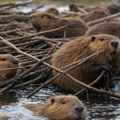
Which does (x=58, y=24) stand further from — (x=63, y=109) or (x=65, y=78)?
(x=63, y=109)

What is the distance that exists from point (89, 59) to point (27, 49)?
2.08m

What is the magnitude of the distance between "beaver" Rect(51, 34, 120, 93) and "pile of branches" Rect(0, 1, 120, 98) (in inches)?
6.3

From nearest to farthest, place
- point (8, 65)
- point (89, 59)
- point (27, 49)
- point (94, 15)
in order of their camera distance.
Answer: point (89, 59) < point (8, 65) < point (27, 49) < point (94, 15)

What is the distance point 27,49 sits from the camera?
1030 centimetres

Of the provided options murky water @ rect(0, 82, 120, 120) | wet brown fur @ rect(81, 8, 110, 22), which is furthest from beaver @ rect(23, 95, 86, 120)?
wet brown fur @ rect(81, 8, 110, 22)

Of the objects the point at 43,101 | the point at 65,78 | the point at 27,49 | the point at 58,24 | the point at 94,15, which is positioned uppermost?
the point at 58,24

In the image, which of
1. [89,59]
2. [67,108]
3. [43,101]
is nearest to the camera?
[67,108]

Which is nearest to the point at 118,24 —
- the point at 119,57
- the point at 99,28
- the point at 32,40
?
the point at 99,28

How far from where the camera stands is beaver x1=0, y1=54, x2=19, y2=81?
853 cm

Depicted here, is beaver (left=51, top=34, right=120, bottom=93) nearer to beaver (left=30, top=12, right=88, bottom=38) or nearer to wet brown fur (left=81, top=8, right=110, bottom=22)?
beaver (left=30, top=12, right=88, bottom=38)

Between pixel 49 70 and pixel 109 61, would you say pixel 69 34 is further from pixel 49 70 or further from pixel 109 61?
pixel 109 61

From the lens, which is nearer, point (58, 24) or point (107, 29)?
point (107, 29)

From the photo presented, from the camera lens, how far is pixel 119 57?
27.4ft

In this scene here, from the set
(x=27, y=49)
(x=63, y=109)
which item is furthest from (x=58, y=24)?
(x=63, y=109)
